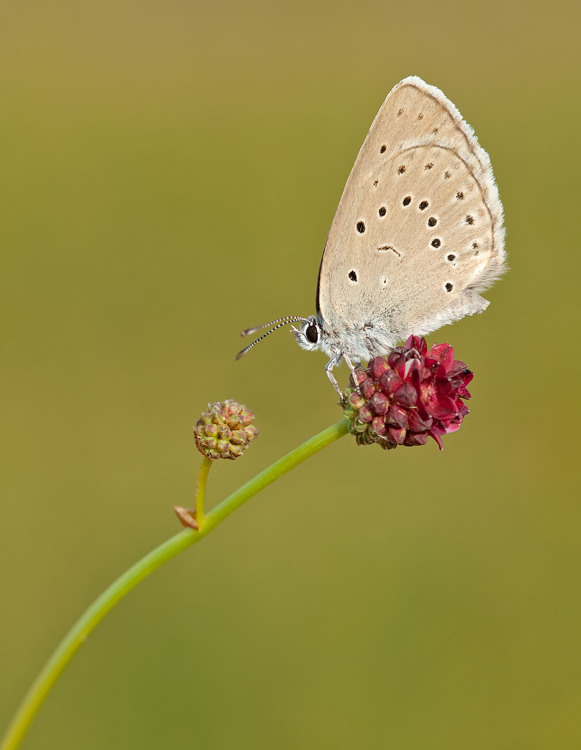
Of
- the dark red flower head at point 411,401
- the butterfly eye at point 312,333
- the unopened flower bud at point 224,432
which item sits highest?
the butterfly eye at point 312,333

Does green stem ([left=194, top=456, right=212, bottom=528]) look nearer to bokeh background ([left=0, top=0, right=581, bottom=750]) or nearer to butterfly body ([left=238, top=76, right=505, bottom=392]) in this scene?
butterfly body ([left=238, top=76, right=505, bottom=392])

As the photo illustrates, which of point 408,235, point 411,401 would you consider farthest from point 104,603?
point 408,235

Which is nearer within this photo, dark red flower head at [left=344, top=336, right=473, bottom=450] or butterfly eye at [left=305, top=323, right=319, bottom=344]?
dark red flower head at [left=344, top=336, right=473, bottom=450]

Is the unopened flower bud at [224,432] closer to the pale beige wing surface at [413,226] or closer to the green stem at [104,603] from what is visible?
the green stem at [104,603]

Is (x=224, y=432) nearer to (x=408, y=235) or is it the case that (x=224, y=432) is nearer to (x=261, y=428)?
(x=408, y=235)

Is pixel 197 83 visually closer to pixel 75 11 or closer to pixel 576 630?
pixel 75 11

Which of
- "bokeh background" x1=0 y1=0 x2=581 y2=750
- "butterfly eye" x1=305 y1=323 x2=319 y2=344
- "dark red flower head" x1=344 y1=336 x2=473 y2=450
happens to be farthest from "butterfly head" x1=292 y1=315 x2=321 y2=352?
"bokeh background" x1=0 y1=0 x2=581 y2=750

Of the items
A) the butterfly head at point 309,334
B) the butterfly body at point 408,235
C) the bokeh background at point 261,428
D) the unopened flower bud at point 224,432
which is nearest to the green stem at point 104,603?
the unopened flower bud at point 224,432
